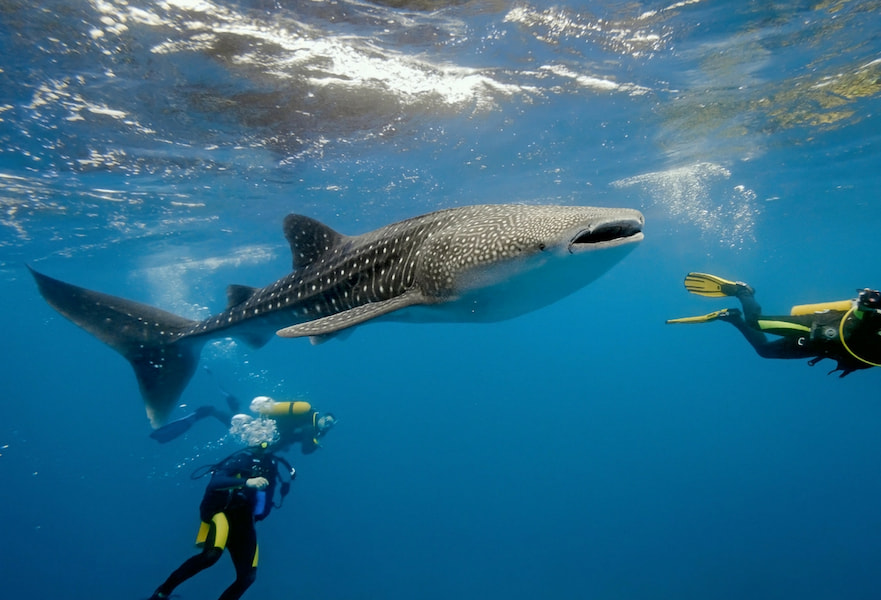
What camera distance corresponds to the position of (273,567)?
31.2 m

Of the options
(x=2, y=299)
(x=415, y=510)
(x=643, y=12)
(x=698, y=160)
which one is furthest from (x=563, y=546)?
(x=2, y=299)

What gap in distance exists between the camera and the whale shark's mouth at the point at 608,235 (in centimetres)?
312

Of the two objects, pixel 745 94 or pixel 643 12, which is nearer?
pixel 643 12

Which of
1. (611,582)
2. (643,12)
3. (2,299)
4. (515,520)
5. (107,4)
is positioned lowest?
(515,520)

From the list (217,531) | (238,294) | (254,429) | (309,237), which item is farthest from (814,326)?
(254,429)

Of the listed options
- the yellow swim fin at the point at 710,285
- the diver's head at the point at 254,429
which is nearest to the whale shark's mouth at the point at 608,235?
the yellow swim fin at the point at 710,285

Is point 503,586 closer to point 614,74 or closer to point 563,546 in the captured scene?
point 563,546

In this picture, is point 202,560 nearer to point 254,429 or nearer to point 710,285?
point 254,429

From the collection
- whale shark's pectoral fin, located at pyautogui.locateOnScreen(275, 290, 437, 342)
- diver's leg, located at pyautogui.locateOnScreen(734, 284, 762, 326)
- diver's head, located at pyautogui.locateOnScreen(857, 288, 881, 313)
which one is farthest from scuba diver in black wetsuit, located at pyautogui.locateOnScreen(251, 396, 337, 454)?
diver's head, located at pyautogui.locateOnScreen(857, 288, 881, 313)

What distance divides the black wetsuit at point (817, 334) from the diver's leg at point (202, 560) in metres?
7.92

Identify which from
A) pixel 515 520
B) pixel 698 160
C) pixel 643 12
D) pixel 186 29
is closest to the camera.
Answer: pixel 186 29

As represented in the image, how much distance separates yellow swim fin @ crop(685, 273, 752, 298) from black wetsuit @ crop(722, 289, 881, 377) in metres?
0.14

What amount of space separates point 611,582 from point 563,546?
6.46 metres

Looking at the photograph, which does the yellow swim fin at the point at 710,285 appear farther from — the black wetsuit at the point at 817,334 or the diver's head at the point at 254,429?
the diver's head at the point at 254,429
